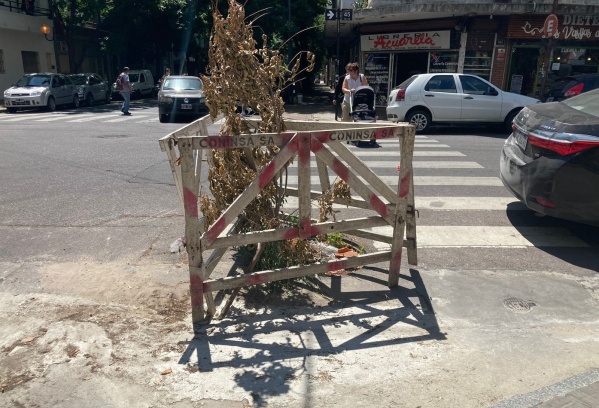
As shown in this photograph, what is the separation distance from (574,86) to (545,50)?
6.53 m

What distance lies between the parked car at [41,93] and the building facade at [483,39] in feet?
42.6

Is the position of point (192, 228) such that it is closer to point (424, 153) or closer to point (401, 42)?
point (424, 153)

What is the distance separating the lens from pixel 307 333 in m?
3.96

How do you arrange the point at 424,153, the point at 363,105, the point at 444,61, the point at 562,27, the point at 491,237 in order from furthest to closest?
the point at 444,61, the point at 562,27, the point at 363,105, the point at 424,153, the point at 491,237

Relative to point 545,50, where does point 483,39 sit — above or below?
above

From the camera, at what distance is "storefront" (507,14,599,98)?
20.3 meters

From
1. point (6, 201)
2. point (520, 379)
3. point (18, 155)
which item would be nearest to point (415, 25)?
point (18, 155)

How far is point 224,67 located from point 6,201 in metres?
4.92

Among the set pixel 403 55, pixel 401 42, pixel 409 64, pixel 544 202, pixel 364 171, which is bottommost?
pixel 544 202

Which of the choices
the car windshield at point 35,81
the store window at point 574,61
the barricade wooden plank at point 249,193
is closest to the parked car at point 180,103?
the car windshield at point 35,81

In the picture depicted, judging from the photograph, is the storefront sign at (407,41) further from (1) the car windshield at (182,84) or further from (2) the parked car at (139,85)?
(2) the parked car at (139,85)

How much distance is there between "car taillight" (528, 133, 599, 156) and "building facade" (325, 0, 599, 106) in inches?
611

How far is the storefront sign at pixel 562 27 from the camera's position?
66.2 feet

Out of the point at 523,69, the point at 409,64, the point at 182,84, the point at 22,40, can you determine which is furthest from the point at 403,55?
the point at 22,40
